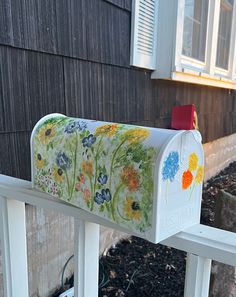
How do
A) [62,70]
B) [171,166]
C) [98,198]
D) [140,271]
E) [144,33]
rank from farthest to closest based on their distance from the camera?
[144,33] → [140,271] → [62,70] → [98,198] → [171,166]

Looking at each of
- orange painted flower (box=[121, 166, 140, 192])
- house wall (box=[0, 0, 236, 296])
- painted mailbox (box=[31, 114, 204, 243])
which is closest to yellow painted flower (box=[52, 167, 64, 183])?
painted mailbox (box=[31, 114, 204, 243])

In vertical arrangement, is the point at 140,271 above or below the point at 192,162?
below

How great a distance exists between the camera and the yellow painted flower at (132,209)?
0.56 metres

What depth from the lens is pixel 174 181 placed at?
557 mm

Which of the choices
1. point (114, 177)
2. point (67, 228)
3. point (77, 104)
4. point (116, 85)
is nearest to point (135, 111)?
point (116, 85)

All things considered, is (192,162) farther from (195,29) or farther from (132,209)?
(195,29)

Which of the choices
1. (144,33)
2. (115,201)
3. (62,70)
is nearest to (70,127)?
(115,201)

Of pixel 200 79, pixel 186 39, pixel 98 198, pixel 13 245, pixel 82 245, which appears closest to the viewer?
pixel 98 198

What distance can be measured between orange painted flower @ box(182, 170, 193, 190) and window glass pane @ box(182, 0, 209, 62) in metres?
2.64

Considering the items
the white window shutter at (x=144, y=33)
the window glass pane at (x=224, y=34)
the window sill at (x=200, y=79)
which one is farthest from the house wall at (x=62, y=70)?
the window glass pane at (x=224, y=34)

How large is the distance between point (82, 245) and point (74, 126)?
0.95 feet

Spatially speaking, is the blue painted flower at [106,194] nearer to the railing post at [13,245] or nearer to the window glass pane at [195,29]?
the railing post at [13,245]

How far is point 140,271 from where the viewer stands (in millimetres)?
2062

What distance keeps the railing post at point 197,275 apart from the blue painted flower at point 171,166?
0.18 meters
